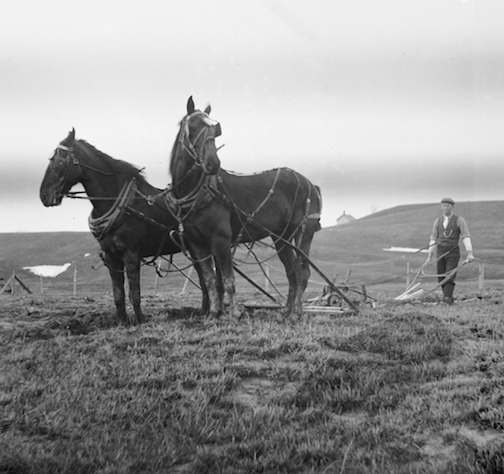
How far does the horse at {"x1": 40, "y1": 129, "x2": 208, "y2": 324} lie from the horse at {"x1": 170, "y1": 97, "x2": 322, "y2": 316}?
566mm

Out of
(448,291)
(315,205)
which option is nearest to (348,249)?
(448,291)

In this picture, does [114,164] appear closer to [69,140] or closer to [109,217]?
[69,140]

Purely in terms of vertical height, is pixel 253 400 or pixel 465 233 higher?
pixel 465 233

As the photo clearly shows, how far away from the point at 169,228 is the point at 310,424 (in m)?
5.63

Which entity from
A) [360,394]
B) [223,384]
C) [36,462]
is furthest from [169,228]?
[36,462]

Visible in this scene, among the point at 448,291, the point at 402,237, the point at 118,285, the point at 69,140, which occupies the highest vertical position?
the point at 402,237

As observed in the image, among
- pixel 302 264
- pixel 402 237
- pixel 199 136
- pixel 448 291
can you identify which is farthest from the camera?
pixel 402 237

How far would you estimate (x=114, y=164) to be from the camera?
9.34 m

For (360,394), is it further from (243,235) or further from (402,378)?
(243,235)

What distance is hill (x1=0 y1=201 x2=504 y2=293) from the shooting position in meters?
39.2

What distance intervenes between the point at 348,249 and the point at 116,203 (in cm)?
4670

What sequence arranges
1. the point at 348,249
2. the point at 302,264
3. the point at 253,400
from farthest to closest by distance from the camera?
1. the point at 348,249
2. the point at 302,264
3. the point at 253,400

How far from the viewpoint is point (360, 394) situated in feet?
16.8

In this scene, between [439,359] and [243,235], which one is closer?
[439,359]
